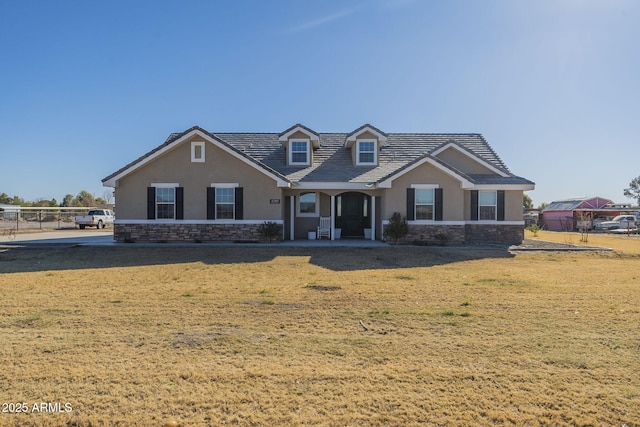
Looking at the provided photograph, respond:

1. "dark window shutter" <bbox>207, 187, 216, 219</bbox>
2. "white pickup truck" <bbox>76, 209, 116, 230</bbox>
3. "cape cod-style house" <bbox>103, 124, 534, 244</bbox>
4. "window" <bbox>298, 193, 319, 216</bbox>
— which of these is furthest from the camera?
"white pickup truck" <bbox>76, 209, 116, 230</bbox>

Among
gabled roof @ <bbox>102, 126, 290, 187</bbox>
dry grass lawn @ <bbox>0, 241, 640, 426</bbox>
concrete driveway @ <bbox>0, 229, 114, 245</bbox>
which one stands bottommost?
dry grass lawn @ <bbox>0, 241, 640, 426</bbox>

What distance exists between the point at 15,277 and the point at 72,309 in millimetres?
4699

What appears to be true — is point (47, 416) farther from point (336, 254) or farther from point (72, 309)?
point (336, 254)

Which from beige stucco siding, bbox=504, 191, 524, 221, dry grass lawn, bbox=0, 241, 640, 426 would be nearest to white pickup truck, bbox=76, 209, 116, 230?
dry grass lawn, bbox=0, 241, 640, 426

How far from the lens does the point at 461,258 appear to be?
13414 millimetres

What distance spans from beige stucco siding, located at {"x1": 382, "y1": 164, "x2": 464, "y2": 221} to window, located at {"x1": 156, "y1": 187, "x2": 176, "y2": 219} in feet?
30.9

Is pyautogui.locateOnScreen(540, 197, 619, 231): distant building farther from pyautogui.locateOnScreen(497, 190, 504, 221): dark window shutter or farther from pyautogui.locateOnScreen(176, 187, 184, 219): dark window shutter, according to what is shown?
pyautogui.locateOnScreen(176, 187, 184, 219): dark window shutter

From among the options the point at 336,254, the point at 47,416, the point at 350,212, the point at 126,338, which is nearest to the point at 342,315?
the point at 126,338

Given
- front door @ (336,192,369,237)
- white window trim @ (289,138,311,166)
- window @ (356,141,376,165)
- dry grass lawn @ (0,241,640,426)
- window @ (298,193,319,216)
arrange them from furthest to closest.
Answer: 1. window @ (356,141,376,165)
2. white window trim @ (289,138,311,166)
3. front door @ (336,192,369,237)
4. window @ (298,193,319,216)
5. dry grass lawn @ (0,241,640,426)

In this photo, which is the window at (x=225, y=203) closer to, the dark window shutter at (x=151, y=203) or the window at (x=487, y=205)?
the dark window shutter at (x=151, y=203)

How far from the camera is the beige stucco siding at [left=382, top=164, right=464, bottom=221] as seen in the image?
1678 cm

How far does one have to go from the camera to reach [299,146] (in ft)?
64.8

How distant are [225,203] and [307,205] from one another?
4002mm

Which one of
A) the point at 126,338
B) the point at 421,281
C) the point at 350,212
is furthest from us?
the point at 350,212
